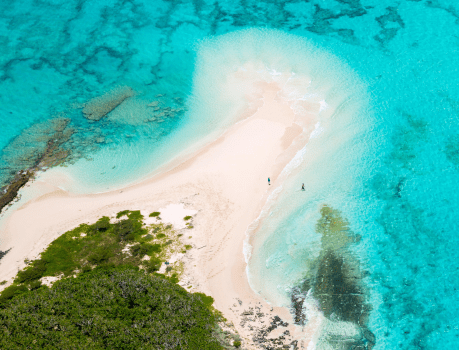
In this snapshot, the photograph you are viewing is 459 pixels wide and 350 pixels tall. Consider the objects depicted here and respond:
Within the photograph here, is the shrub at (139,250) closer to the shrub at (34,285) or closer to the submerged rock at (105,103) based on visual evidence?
the shrub at (34,285)

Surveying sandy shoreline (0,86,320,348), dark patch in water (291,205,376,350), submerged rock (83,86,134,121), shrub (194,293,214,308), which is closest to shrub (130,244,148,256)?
sandy shoreline (0,86,320,348)

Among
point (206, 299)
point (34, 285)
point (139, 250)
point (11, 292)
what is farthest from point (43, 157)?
point (206, 299)

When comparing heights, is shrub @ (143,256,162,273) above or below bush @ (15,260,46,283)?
above

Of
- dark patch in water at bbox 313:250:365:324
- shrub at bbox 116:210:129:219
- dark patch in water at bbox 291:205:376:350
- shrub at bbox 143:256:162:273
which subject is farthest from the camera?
shrub at bbox 116:210:129:219

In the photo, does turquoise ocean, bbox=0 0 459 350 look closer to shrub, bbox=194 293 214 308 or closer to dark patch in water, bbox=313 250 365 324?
dark patch in water, bbox=313 250 365 324

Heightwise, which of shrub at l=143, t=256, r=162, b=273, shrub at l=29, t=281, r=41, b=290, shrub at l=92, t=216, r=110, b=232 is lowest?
shrub at l=29, t=281, r=41, b=290

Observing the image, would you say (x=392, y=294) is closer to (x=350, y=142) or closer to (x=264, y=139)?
(x=350, y=142)

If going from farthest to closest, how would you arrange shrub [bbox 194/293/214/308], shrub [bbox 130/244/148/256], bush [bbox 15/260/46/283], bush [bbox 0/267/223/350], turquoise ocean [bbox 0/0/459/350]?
shrub [bbox 130/244/148/256] < turquoise ocean [bbox 0/0/459/350] < bush [bbox 15/260/46/283] < shrub [bbox 194/293/214/308] < bush [bbox 0/267/223/350]
